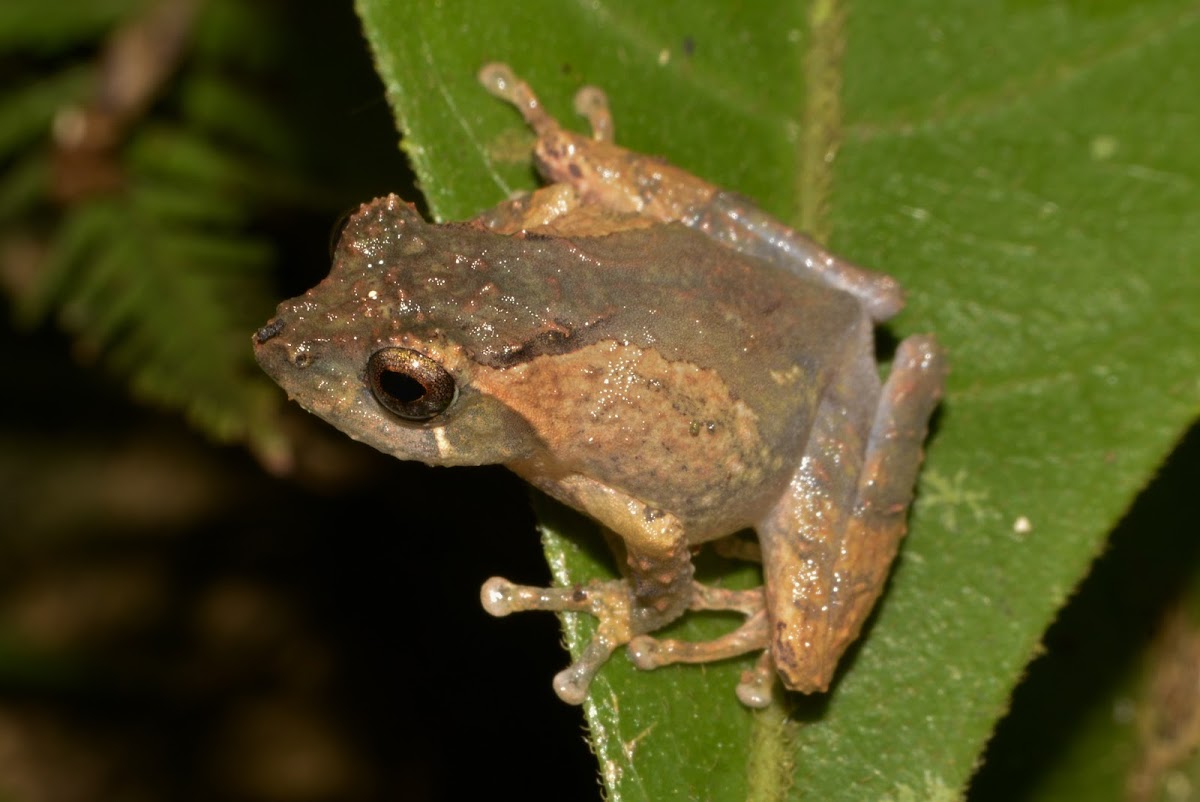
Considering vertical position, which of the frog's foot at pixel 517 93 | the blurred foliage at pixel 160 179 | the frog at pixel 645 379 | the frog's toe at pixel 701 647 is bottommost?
the frog's toe at pixel 701 647

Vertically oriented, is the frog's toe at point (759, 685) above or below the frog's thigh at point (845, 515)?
below

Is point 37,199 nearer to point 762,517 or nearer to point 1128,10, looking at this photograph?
point 762,517

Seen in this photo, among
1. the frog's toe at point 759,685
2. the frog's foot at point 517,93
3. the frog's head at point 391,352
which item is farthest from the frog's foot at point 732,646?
the frog's foot at point 517,93

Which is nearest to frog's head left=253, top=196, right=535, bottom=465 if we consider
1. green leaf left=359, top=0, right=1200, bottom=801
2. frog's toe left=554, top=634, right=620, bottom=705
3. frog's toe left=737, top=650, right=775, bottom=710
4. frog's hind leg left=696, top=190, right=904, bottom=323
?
green leaf left=359, top=0, right=1200, bottom=801

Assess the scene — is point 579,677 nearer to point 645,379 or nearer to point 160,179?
point 645,379

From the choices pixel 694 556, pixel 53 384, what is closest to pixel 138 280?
pixel 53 384

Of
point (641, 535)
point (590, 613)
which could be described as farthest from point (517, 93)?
point (590, 613)

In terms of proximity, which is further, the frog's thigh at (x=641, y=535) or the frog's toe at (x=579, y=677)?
the frog's thigh at (x=641, y=535)

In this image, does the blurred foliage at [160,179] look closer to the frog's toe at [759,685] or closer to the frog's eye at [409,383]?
the frog's eye at [409,383]
